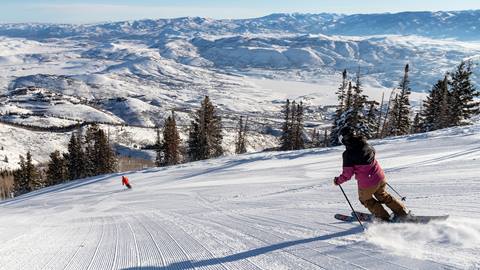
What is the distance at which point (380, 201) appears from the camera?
691 cm

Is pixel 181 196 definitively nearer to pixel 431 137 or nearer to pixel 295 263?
pixel 295 263

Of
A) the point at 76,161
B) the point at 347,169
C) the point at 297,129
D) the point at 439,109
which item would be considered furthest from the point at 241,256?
the point at 76,161

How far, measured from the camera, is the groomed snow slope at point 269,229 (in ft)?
18.9

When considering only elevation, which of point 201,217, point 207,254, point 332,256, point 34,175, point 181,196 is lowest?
point 34,175

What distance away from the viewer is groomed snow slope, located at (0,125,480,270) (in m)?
5.75

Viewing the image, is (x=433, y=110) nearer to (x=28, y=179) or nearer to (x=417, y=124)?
(x=417, y=124)

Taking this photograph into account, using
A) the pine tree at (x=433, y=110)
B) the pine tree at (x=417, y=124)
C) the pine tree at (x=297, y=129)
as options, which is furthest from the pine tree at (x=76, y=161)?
the pine tree at (x=433, y=110)

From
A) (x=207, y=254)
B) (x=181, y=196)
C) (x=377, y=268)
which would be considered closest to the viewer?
(x=377, y=268)

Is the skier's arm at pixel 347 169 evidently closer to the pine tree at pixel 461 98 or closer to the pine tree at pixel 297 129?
the pine tree at pixel 461 98

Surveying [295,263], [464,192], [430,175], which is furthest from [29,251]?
[430,175]

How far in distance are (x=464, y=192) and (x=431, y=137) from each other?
13.5 m

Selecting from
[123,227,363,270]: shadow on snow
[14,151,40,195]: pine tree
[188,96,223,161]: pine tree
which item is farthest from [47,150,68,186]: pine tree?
[123,227,363,270]: shadow on snow

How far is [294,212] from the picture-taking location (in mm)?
9094

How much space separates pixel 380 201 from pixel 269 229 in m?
2.09
